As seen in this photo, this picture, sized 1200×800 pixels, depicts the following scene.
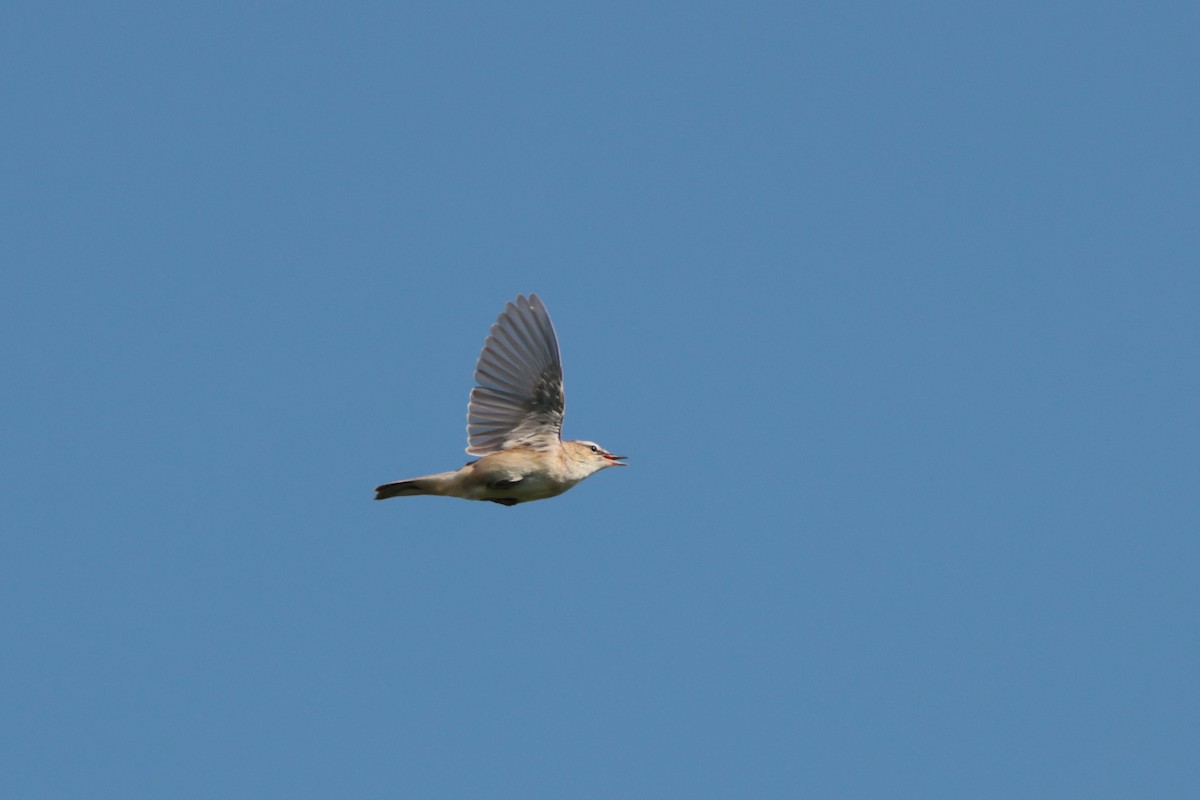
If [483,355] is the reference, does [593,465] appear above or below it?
below

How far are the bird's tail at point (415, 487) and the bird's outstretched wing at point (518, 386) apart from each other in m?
0.55

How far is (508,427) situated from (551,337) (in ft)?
3.17

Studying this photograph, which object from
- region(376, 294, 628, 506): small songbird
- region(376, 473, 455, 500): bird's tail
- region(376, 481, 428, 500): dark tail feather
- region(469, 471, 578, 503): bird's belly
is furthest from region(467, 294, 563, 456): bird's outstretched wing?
region(376, 481, 428, 500): dark tail feather

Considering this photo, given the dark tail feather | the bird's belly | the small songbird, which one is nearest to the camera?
the dark tail feather

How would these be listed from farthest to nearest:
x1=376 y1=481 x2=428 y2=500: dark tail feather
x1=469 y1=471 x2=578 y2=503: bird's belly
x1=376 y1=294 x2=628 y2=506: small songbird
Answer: x1=376 y1=294 x2=628 y2=506: small songbird → x1=469 y1=471 x2=578 y2=503: bird's belly → x1=376 y1=481 x2=428 y2=500: dark tail feather

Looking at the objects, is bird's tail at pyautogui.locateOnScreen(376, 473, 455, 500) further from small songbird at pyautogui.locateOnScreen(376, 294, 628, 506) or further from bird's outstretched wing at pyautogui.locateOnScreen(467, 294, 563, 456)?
bird's outstretched wing at pyautogui.locateOnScreen(467, 294, 563, 456)

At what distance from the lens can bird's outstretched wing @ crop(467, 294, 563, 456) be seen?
1383cm

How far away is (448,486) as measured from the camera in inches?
529

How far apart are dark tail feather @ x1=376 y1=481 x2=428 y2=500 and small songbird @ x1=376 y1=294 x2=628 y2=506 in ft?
0.94

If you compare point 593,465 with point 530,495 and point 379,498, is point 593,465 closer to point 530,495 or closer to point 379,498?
point 530,495

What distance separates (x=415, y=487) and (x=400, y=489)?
14 cm

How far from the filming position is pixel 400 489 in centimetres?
1332

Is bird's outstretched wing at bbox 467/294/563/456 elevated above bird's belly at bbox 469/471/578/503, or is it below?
above

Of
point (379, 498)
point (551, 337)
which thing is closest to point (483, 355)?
point (551, 337)
